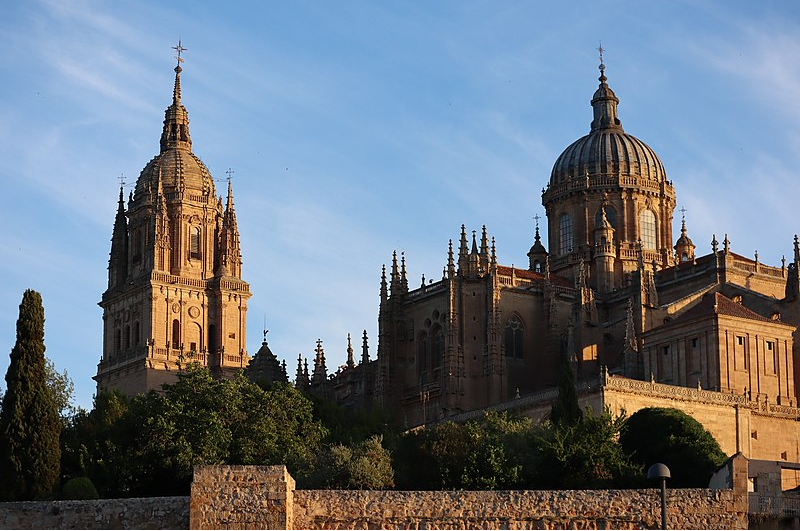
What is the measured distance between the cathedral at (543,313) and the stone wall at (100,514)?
119 feet

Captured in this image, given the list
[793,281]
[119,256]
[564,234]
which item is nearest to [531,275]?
[564,234]

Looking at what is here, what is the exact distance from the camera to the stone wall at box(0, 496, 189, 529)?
135 ft

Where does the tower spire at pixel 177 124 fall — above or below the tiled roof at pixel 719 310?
above

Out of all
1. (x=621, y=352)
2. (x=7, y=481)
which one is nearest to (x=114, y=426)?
(x=7, y=481)

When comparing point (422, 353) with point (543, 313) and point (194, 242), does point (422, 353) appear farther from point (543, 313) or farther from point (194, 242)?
point (194, 242)

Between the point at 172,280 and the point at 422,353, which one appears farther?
the point at 172,280

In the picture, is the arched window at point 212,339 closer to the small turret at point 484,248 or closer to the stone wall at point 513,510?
the small turret at point 484,248

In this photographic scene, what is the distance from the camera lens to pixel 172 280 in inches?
4483

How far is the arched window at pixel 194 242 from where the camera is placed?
380 feet

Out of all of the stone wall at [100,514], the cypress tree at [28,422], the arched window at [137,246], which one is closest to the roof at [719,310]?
the cypress tree at [28,422]

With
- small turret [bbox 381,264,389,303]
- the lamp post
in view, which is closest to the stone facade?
small turret [bbox 381,264,389,303]

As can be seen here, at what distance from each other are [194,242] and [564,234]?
85.5 ft

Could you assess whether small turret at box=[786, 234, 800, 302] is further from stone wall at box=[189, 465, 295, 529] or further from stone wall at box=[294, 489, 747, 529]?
stone wall at box=[189, 465, 295, 529]

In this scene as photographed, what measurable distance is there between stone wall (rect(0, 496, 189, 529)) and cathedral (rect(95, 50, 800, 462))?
36191 millimetres
